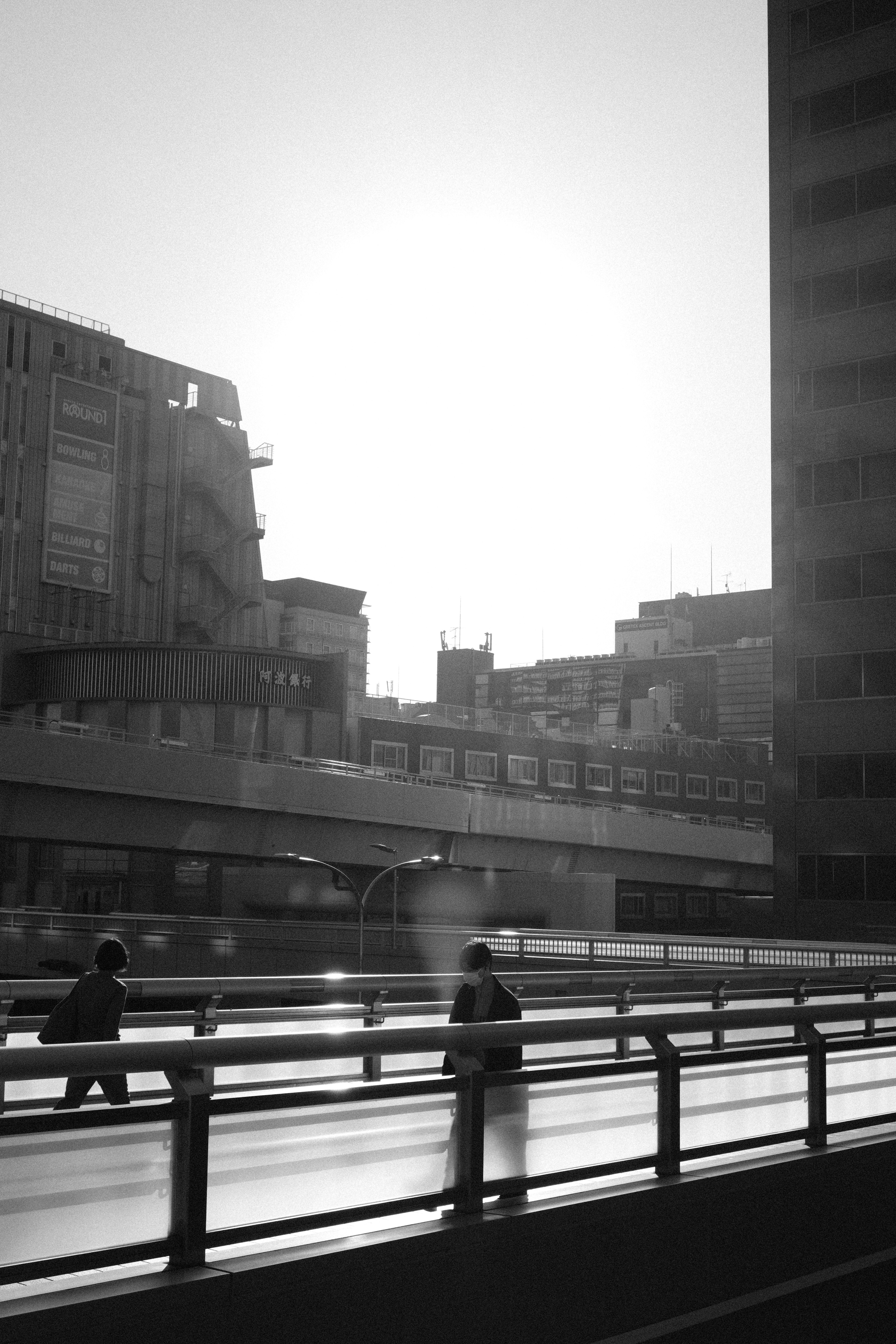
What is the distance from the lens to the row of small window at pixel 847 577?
52.6m

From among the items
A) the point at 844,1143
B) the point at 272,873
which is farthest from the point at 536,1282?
the point at 272,873

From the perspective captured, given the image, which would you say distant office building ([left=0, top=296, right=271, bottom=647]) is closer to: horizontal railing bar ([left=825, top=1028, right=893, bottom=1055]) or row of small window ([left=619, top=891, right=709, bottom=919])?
row of small window ([left=619, top=891, right=709, bottom=919])

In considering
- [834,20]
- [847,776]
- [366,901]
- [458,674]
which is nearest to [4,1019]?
[366,901]

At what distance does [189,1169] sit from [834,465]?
51995 millimetres

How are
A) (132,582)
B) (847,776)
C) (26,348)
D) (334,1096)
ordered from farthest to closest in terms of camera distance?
(132,582)
(26,348)
(847,776)
(334,1096)

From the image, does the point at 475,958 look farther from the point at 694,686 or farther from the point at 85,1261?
the point at 694,686

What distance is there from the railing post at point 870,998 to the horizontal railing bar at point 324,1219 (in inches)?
137

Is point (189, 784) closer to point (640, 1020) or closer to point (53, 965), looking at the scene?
point (53, 965)

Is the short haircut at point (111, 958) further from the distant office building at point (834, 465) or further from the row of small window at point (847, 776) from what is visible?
the row of small window at point (847, 776)

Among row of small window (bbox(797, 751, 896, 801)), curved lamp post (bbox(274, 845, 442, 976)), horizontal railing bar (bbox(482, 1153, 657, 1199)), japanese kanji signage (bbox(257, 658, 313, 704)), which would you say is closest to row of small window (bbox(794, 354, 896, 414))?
row of small window (bbox(797, 751, 896, 801))

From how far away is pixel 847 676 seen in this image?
5303 centimetres

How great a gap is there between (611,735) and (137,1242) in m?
99.8

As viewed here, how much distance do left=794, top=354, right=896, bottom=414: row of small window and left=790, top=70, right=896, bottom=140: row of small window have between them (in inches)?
345

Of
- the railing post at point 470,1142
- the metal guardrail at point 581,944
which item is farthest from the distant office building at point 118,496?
the railing post at point 470,1142
